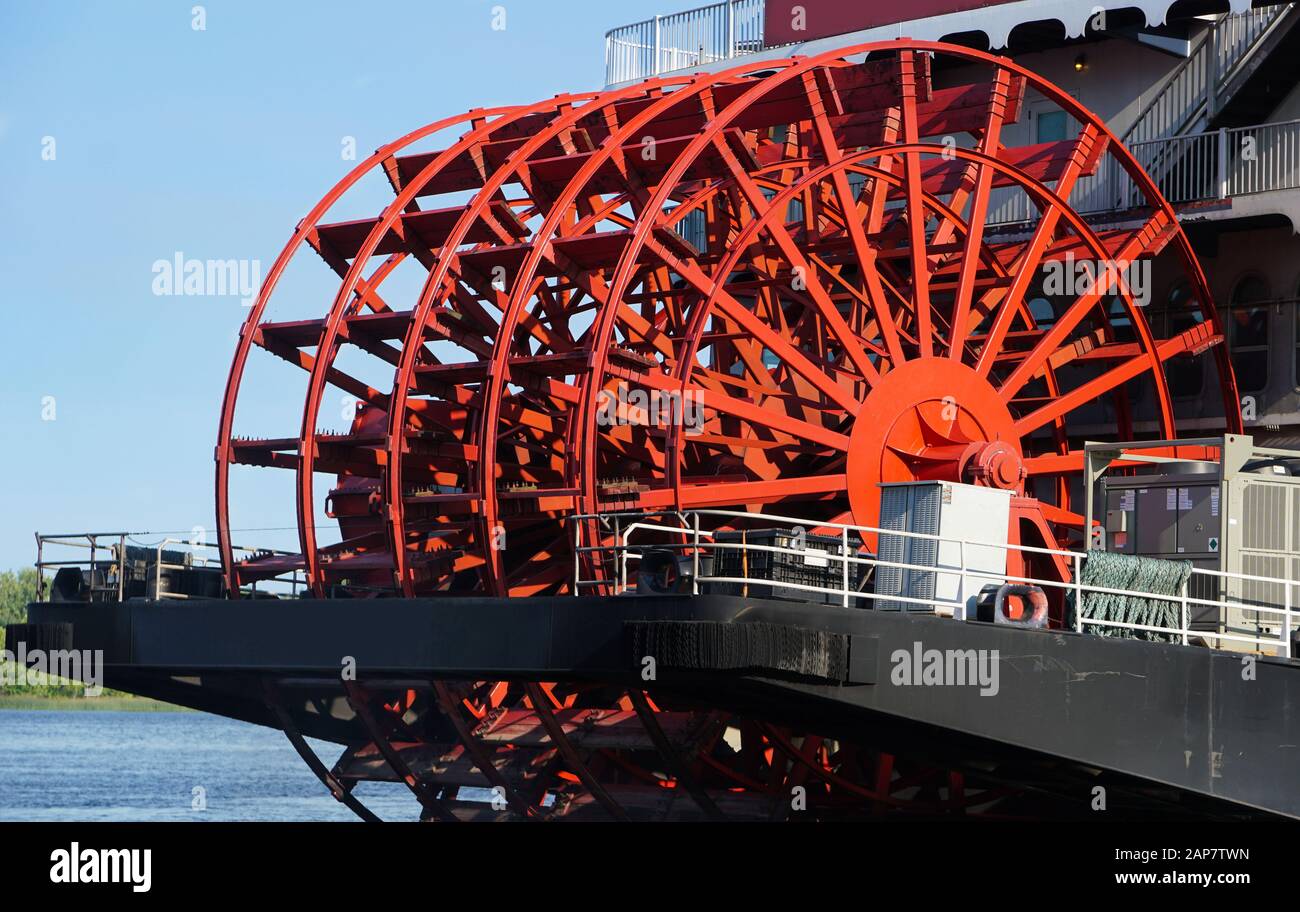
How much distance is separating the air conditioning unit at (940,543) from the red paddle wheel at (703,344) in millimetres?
2376

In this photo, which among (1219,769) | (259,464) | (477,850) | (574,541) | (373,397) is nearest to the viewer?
(1219,769)

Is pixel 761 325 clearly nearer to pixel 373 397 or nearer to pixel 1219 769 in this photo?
pixel 373 397

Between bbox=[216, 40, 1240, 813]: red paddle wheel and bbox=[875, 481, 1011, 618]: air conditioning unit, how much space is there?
2.38 metres

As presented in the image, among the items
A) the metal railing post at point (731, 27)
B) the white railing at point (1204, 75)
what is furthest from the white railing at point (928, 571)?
the metal railing post at point (731, 27)

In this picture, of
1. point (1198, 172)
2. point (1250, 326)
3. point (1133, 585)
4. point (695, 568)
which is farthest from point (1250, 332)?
point (695, 568)

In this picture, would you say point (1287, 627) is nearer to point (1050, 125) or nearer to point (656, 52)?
point (1050, 125)

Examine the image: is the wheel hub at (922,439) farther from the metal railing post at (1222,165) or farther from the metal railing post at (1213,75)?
the metal railing post at (1213,75)

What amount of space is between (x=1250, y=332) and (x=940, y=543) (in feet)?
29.8

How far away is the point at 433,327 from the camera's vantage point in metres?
18.4

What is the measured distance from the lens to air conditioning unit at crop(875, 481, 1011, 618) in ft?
47.0

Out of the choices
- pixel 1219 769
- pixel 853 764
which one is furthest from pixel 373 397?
pixel 1219 769

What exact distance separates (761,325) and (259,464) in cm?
539

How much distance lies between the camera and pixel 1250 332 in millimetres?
22094

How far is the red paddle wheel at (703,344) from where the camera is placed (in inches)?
696
